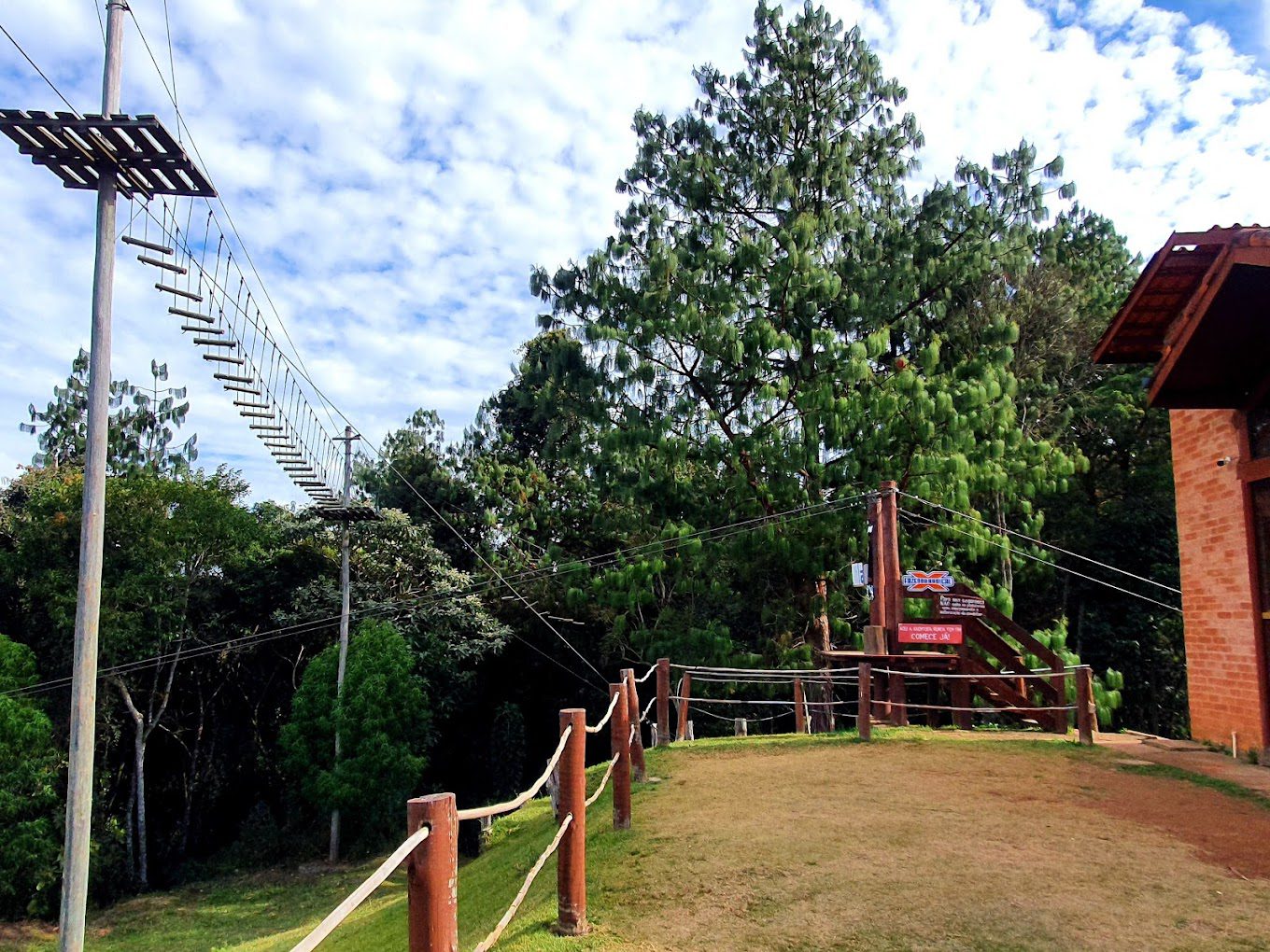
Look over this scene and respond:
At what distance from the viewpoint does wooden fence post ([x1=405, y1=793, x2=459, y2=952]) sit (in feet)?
8.89

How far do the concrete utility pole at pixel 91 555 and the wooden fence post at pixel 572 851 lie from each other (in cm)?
670

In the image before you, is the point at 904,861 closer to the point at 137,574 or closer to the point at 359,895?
the point at 359,895

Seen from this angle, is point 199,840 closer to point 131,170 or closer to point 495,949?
point 131,170

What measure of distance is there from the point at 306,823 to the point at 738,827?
2130 centimetres

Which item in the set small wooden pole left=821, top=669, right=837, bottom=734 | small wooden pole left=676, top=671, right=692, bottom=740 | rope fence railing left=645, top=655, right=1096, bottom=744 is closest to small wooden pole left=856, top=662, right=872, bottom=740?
rope fence railing left=645, top=655, right=1096, bottom=744

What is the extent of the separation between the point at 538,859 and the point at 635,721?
1.74 m

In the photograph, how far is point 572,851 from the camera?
4.73m

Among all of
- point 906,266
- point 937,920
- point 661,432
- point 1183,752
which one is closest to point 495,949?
point 937,920

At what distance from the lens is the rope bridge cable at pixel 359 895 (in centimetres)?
216

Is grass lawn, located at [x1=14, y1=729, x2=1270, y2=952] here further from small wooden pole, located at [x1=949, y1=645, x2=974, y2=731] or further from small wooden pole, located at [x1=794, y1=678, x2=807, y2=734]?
small wooden pole, located at [x1=794, y1=678, x2=807, y2=734]

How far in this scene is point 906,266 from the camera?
16594mm

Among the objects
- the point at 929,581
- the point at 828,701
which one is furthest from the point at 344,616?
the point at 929,581

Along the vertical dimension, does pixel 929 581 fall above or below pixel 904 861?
above

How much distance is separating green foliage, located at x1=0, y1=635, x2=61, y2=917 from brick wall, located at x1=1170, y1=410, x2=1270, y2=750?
20.8 metres
